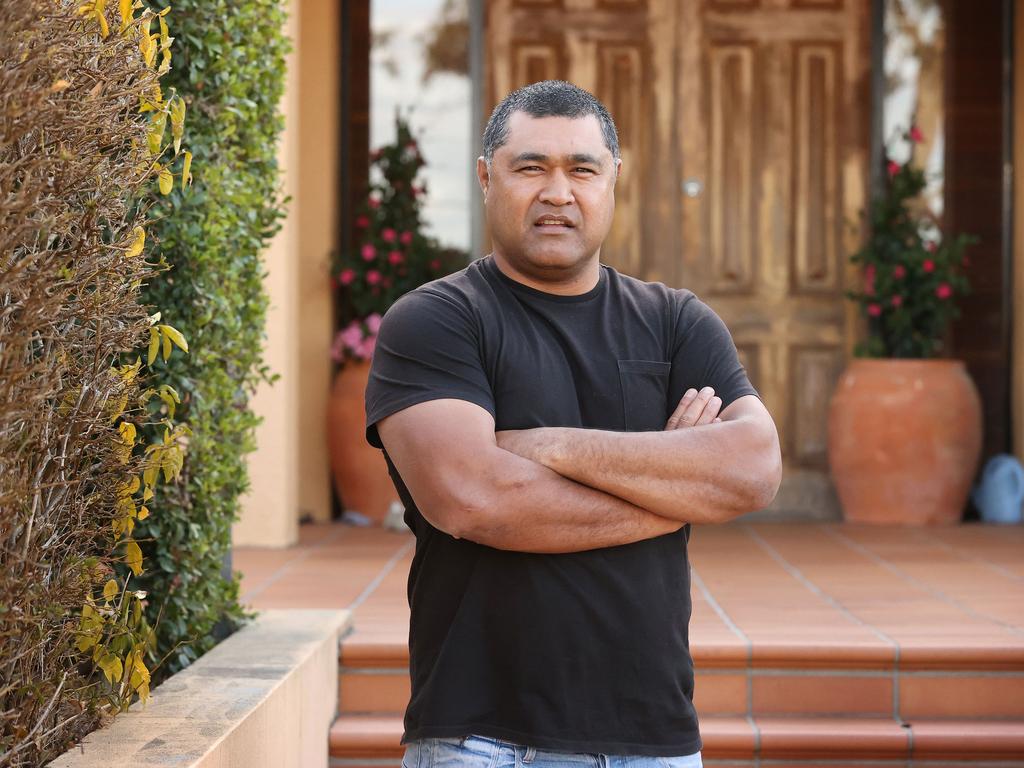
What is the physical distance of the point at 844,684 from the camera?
3795mm

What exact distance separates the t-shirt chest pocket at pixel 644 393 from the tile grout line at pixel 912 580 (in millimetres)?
2355

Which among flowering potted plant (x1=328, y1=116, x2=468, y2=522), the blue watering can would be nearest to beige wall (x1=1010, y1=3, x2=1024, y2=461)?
the blue watering can

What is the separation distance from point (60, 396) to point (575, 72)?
5371mm

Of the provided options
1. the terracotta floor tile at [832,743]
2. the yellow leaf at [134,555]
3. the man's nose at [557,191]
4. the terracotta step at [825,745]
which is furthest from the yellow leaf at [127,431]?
the terracotta floor tile at [832,743]

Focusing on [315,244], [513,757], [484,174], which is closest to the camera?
[513,757]

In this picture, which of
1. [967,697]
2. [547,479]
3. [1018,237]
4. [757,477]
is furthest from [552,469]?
[1018,237]

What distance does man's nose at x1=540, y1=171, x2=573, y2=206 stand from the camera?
6.90ft

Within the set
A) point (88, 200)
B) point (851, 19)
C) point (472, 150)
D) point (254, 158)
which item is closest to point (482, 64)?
point (472, 150)

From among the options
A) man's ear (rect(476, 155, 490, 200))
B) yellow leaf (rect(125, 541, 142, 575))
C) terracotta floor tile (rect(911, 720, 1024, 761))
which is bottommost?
terracotta floor tile (rect(911, 720, 1024, 761))

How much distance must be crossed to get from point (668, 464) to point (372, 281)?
4754mm

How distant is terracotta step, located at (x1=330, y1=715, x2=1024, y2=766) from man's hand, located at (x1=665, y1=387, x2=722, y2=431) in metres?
1.71

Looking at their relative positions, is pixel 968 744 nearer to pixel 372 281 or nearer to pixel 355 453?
pixel 355 453

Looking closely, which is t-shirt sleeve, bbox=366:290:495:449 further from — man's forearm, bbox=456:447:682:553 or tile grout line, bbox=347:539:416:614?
tile grout line, bbox=347:539:416:614

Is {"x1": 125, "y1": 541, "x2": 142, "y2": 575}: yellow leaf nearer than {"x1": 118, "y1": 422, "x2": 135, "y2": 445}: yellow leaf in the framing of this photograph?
A: No
